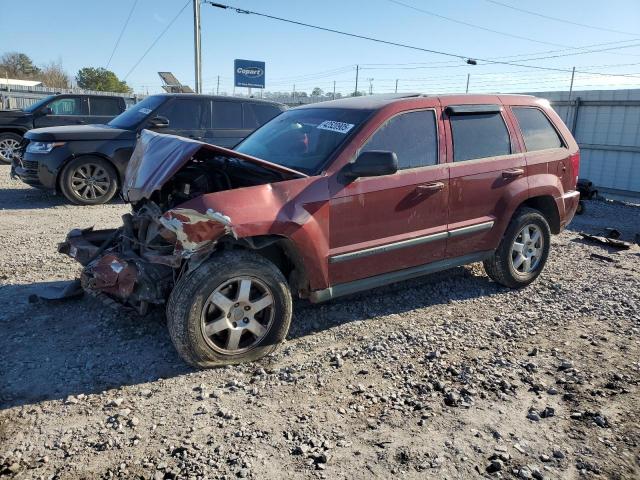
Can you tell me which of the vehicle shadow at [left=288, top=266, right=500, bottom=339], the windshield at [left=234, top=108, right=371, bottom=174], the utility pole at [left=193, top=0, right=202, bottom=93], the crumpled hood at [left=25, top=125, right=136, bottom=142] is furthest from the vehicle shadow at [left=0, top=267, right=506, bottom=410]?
the utility pole at [left=193, top=0, right=202, bottom=93]

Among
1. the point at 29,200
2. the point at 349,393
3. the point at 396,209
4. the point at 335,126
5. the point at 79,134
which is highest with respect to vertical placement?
the point at 335,126

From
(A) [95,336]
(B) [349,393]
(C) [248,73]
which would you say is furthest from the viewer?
(C) [248,73]

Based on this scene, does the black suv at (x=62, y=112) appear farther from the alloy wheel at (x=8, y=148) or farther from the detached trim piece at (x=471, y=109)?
the detached trim piece at (x=471, y=109)

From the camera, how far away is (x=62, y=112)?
12.4 m

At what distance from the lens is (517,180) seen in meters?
5.08

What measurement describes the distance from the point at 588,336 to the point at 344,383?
89.8 inches

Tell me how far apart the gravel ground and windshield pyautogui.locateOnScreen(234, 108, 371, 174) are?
1376 mm

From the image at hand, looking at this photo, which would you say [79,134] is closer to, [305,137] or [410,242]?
[305,137]

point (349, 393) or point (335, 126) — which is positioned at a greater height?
point (335, 126)

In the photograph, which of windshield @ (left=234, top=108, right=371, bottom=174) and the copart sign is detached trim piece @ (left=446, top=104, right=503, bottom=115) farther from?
the copart sign

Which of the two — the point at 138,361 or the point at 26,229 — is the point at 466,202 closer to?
the point at 138,361

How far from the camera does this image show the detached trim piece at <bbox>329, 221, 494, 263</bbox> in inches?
161

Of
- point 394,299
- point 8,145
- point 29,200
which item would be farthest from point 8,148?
point 394,299

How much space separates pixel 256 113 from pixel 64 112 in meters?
5.36
